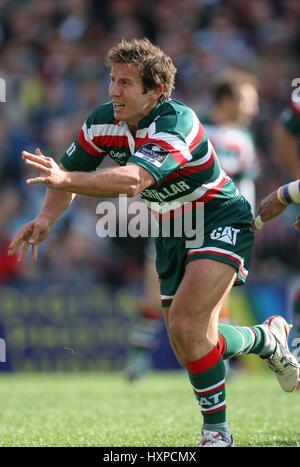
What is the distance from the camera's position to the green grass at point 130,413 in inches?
199

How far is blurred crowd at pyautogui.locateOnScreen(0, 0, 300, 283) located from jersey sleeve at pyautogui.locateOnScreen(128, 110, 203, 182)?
695 centimetres

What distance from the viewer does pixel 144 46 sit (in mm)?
4785

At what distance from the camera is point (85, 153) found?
17.0 ft

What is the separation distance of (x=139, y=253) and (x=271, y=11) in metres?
4.45

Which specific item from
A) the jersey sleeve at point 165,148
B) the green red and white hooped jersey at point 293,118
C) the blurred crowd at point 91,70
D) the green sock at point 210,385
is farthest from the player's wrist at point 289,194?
the blurred crowd at point 91,70

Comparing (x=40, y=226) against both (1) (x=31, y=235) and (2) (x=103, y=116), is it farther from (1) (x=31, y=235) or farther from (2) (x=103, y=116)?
(2) (x=103, y=116)

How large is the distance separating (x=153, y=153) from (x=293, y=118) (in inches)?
110

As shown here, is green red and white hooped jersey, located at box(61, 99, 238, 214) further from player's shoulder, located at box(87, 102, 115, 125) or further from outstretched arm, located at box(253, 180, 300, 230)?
outstretched arm, located at box(253, 180, 300, 230)

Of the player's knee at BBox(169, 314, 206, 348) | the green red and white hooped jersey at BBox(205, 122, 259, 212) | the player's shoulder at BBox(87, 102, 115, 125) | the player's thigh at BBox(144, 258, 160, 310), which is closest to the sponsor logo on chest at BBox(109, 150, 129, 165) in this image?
the player's shoulder at BBox(87, 102, 115, 125)

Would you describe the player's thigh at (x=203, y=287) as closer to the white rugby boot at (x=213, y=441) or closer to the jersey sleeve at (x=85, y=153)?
the white rugby boot at (x=213, y=441)

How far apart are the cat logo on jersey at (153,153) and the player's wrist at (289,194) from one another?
76 cm

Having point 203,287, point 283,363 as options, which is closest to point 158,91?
point 203,287

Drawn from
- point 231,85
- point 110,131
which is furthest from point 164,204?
point 231,85

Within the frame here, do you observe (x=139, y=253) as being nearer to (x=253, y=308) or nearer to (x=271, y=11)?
(x=253, y=308)
